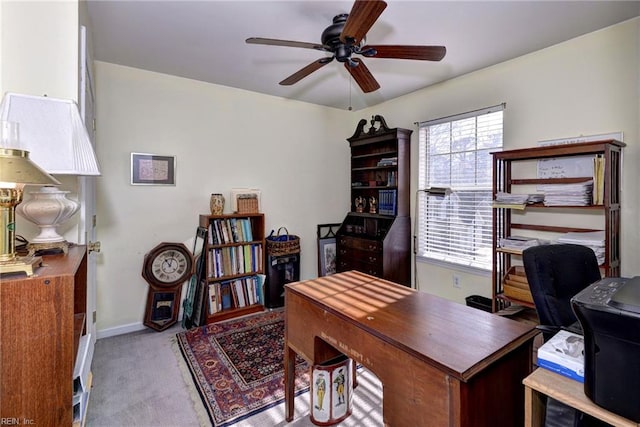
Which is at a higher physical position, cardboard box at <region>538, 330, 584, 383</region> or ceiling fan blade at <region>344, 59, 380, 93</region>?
ceiling fan blade at <region>344, 59, 380, 93</region>

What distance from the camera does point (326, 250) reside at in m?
4.30

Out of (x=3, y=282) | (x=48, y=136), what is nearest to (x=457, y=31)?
(x=48, y=136)

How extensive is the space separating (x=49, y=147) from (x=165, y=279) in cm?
205

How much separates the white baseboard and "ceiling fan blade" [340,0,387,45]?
3192 millimetres

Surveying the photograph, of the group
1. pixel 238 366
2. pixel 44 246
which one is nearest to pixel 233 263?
pixel 238 366

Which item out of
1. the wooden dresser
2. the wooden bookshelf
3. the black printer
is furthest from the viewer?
the wooden bookshelf

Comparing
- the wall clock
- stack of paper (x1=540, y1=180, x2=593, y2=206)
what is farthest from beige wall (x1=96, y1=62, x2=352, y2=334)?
stack of paper (x1=540, y1=180, x2=593, y2=206)

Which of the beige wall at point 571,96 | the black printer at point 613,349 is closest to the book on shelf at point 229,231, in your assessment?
the beige wall at point 571,96

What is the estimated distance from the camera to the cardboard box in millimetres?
1005

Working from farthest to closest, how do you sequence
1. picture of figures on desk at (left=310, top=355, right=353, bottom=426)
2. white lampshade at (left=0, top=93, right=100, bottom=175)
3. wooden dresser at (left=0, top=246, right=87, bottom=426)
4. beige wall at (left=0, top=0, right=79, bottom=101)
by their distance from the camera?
picture of figures on desk at (left=310, top=355, right=353, bottom=426) → beige wall at (left=0, top=0, right=79, bottom=101) → white lampshade at (left=0, top=93, right=100, bottom=175) → wooden dresser at (left=0, top=246, right=87, bottom=426)

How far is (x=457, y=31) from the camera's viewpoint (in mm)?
2330

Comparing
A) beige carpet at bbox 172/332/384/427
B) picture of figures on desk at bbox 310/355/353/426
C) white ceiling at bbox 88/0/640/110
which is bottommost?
beige carpet at bbox 172/332/384/427

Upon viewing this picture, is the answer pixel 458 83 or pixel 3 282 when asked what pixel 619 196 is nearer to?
pixel 458 83

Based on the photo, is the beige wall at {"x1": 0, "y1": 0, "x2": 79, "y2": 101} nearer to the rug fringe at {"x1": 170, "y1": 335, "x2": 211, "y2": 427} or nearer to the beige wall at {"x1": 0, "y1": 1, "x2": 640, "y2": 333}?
the beige wall at {"x1": 0, "y1": 1, "x2": 640, "y2": 333}
